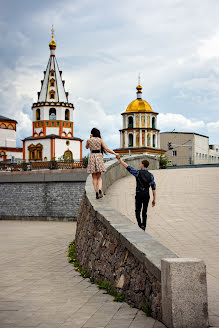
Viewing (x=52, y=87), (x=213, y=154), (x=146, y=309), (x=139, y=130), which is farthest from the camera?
(x=213, y=154)

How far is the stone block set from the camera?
14.3 ft

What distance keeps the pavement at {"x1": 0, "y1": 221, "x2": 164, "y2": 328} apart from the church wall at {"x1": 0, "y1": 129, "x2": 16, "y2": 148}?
71255mm

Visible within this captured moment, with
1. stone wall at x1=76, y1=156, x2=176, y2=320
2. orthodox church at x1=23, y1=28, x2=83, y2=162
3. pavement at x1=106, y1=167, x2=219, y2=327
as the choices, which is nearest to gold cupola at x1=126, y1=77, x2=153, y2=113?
orthodox church at x1=23, y1=28, x2=83, y2=162

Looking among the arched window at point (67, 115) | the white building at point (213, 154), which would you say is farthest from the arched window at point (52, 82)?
the white building at point (213, 154)

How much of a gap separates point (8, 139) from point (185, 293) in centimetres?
7877

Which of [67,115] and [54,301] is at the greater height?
[67,115]

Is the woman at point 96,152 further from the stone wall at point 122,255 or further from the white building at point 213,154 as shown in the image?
the white building at point 213,154

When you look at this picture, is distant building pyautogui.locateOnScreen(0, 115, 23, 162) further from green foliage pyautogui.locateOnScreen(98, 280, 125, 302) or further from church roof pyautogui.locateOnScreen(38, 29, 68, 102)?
green foliage pyautogui.locateOnScreen(98, 280, 125, 302)

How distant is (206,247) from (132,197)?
6.31 meters

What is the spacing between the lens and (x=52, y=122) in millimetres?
71375

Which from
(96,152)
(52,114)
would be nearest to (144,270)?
(96,152)

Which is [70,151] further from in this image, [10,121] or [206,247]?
[206,247]

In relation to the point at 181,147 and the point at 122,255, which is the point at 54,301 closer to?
the point at 122,255

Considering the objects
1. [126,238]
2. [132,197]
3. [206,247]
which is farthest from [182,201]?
[126,238]
